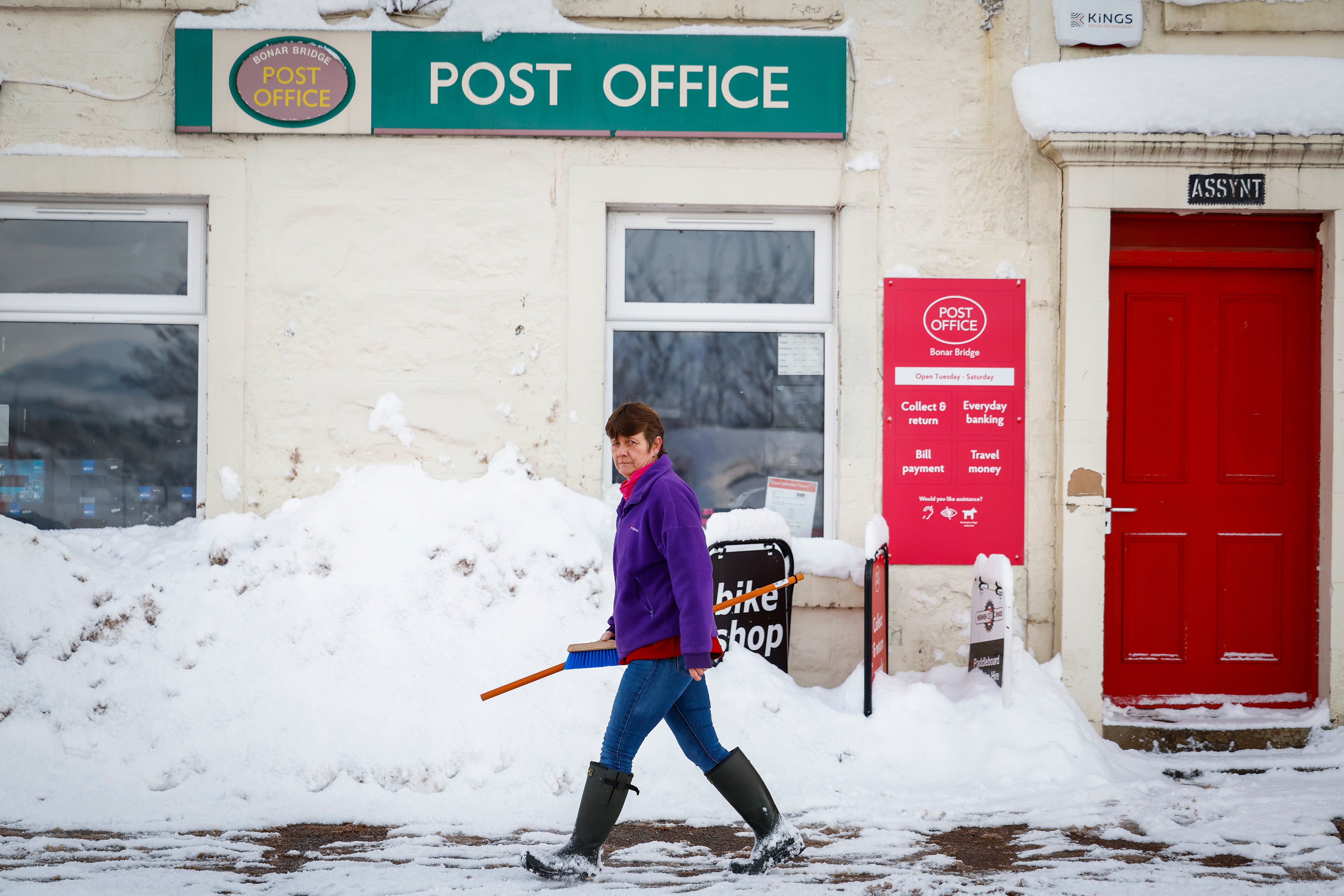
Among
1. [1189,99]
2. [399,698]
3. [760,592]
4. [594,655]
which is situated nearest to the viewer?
[594,655]

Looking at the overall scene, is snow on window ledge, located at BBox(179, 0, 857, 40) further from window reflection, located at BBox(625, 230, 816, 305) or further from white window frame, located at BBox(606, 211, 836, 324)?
window reflection, located at BBox(625, 230, 816, 305)

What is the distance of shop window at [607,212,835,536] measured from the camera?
20.6 feet

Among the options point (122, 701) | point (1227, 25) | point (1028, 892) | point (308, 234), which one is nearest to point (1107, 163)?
point (1227, 25)

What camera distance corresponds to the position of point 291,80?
6.02 metres

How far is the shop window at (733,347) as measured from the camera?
6.29 meters

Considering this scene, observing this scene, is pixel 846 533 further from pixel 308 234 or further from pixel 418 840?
pixel 308 234

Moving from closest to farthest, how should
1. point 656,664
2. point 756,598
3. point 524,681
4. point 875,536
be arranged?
point 656,664, point 524,681, point 875,536, point 756,598

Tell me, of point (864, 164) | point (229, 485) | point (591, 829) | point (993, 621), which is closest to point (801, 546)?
point (993, 621)

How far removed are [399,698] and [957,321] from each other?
3849mm

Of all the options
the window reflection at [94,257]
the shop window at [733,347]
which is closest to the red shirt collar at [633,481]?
the shop window at [733,347]

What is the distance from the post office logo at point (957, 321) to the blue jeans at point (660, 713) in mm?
3218

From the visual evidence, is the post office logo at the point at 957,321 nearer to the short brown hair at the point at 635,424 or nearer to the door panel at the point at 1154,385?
the door panel at the point at 1154,385

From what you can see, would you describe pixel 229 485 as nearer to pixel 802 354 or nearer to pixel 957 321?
pixel 802 354

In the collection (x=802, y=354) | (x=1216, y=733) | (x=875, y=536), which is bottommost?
(x=1216, y=733)
